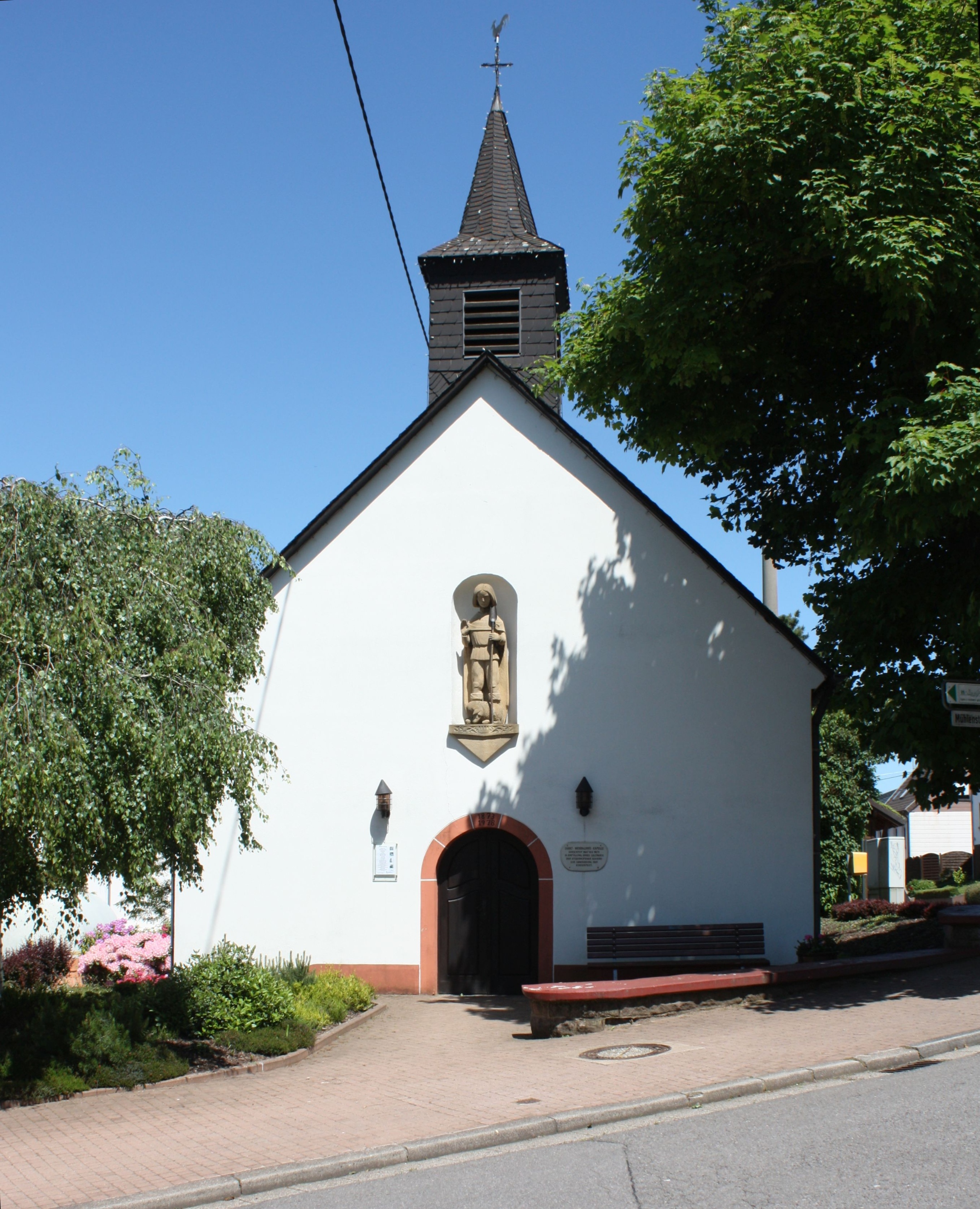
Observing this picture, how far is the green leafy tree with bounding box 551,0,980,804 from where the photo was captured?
10.9 m

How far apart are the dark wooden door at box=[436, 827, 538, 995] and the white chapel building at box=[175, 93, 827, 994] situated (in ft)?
0.10

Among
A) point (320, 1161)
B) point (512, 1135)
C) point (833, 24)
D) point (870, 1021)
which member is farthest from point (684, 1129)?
point (833, 24)

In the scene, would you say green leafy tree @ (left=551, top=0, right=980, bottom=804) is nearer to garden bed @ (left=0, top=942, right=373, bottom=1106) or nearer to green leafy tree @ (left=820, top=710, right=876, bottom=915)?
garden bed @ (left=0, top=942, right=373, bottom=1106)

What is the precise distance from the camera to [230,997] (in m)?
11.0

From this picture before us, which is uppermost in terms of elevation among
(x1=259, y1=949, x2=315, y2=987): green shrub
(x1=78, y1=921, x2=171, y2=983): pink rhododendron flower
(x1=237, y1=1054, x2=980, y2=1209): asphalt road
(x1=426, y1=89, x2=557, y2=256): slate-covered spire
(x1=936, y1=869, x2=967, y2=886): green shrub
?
(x1=426, y1=89, x2=557, y2=256): slate-covered spire

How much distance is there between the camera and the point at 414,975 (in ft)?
47.1

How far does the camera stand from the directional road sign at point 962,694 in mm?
10852

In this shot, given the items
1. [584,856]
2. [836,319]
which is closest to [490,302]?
[836,319]

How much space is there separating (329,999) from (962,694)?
7.35 m

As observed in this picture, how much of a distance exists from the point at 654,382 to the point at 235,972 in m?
7.82

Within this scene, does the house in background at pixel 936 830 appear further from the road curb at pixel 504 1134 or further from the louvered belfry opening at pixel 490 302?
the road curb at pixel 504 1134

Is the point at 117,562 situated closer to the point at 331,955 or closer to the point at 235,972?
the point at 235,972

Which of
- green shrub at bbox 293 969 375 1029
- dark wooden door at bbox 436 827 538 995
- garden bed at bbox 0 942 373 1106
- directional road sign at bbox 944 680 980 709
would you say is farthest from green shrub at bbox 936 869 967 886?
garden bed at bbox 0 942 373 1106

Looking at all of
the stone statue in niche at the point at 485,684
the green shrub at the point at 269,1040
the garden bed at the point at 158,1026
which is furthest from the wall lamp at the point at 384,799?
the green shrub at the point at 269,1040
